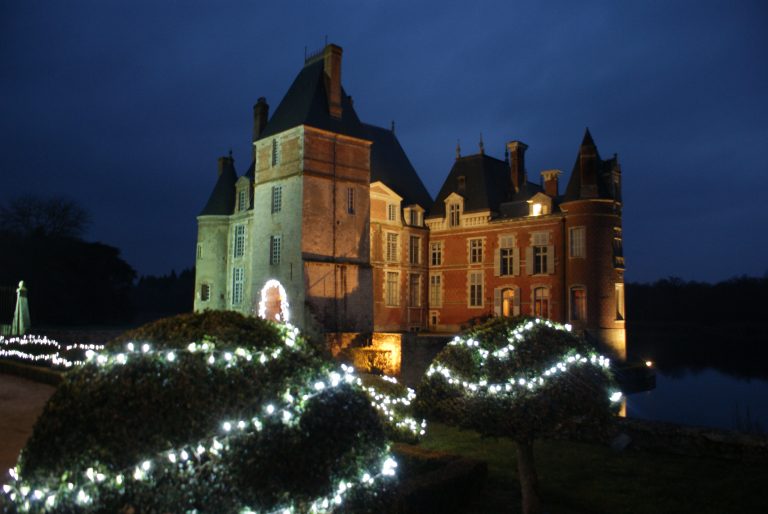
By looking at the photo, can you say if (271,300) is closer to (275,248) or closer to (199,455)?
(275,248)

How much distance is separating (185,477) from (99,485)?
465 mm

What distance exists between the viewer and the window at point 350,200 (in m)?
24.7

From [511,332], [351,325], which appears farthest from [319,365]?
[351,325]

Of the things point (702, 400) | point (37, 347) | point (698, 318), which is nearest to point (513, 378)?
point (37, 347)

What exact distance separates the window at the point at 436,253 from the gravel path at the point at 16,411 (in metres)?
20.2

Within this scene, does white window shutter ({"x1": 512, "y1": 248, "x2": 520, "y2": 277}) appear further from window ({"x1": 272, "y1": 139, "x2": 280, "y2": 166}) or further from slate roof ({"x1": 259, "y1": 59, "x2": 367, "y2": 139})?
window ({"x1": 272, "y1": 139, "x2": 280, "y2": 166})

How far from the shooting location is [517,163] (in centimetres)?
3081

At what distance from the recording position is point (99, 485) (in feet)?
10.9

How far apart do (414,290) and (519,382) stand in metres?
24.4

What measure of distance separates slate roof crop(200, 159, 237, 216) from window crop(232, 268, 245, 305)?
10.7 ft

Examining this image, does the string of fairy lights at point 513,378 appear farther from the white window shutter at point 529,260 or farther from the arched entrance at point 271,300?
the white window shutter at point 529,260

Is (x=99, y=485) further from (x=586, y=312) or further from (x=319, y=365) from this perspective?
(x=586, y=312)

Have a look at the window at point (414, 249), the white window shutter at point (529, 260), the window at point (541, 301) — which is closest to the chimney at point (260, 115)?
the window at point (414, 249)

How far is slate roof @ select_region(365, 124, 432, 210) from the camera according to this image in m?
30.3
